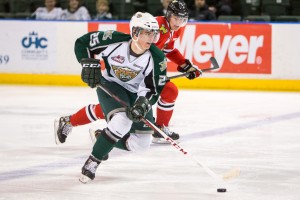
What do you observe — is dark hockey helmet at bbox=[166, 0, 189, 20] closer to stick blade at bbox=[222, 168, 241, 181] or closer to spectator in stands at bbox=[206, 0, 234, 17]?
stick blade at bbox=[222, 168, 241, 181]

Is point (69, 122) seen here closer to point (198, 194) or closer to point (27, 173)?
point (27, 173)

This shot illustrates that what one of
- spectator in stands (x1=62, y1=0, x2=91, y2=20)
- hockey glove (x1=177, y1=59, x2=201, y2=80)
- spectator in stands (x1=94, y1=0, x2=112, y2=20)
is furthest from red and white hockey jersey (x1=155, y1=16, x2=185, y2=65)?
spectator in stands (x1=62, y1=0, x2=91, y2=20)

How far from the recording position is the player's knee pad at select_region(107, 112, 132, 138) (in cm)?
405

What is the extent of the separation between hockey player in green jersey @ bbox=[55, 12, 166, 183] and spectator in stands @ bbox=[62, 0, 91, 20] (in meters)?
5.50

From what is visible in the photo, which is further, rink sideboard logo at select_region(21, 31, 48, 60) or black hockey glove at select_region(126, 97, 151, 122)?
rink sideboard logo at select_region(21, 31, 48, 60)

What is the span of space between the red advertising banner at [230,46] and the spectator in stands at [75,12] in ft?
4.53

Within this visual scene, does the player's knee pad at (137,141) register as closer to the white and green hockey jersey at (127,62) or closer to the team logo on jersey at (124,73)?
the white and green hockey jersey at (127,62)

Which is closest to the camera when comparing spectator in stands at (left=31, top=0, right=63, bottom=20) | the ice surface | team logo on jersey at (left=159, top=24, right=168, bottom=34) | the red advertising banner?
the ice surface

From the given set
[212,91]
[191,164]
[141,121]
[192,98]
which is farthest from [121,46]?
[212,91]

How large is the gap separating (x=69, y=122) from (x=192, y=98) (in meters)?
3.51

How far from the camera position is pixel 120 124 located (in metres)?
4.08

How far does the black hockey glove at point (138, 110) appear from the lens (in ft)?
13.3

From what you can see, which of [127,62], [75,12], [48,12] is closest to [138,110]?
[127,62]

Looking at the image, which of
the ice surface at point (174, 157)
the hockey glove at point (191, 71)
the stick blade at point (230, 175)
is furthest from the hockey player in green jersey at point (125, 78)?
the hockey glove at point (191, 71)
